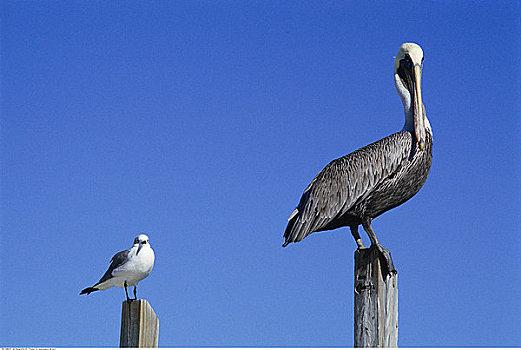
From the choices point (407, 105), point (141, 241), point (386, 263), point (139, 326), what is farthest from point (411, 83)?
point (139, 326)

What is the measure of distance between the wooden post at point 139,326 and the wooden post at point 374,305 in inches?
58.9

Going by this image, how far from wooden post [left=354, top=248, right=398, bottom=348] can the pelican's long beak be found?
1544mm

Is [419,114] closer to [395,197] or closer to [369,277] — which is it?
[395,197]

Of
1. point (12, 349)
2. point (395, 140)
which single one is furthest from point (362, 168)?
point (12, 349)

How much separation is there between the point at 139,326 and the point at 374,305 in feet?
5.61

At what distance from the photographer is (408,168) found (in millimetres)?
6125

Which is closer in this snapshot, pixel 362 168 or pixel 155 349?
pixel 155 349

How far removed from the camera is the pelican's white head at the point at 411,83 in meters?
6.27

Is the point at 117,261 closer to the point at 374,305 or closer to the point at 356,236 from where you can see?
the point at 356,236

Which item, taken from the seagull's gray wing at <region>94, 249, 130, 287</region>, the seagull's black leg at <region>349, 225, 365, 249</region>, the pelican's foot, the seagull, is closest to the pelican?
the seagull's black leg at <region>349, 225, 365, 249</region>

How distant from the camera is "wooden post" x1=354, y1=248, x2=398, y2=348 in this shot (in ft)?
15.6

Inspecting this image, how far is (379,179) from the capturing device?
6.27m

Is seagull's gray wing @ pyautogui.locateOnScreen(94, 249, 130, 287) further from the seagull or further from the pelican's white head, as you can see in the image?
the pelican's white head

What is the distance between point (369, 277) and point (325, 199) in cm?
136
